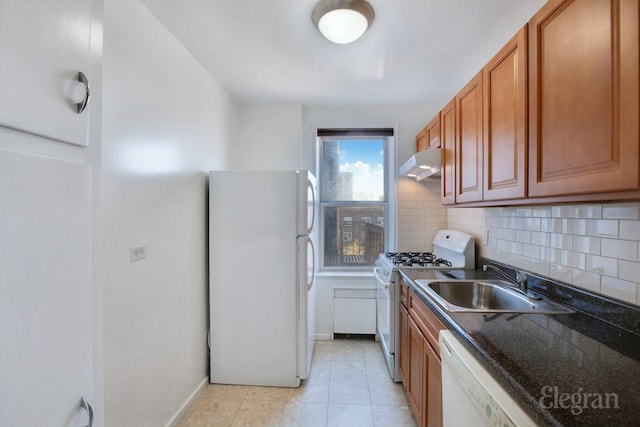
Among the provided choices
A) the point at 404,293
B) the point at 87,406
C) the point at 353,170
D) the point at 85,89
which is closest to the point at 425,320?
the point at 404,293

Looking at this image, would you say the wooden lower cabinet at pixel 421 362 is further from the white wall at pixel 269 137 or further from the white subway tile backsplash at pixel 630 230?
the white wall at pixel 269 137

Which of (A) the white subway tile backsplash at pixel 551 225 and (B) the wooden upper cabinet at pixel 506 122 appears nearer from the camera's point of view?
(B) the wooden upper cabinet at pixel 506 122

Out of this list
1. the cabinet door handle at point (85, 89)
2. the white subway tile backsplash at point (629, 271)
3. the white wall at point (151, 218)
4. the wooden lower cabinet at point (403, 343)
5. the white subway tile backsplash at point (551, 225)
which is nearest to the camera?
the cabinet door handle at point (85, 89)

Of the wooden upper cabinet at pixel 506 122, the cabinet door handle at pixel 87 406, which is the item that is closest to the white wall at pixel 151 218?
the cabinet door handle at pixel 87 406

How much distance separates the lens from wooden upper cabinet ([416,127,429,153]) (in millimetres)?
2725

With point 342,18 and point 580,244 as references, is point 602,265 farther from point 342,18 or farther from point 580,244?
point 342,18

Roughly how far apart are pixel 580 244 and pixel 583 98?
0.75 metres

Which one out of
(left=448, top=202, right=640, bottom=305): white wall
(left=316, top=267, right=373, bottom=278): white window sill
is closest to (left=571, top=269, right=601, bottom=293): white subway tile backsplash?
(left=448, top=202, right=640, bottom=305): white wall

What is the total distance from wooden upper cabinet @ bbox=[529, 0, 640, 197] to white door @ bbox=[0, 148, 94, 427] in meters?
1.43

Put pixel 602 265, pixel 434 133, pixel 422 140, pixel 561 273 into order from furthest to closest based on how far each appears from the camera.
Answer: pixel 422 140, pixel 434 133, pixel 561 273, pixel 602 265

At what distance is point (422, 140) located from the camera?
2.83 meters

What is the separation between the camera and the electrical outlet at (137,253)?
1465 millimetres

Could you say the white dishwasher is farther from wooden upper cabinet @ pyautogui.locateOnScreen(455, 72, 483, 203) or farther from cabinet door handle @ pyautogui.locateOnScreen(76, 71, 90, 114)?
cabinet door handle @ pyautogui.locateOnScreen(76, 71, 90, 114)

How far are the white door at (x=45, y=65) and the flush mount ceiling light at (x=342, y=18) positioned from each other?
117 centimetres
